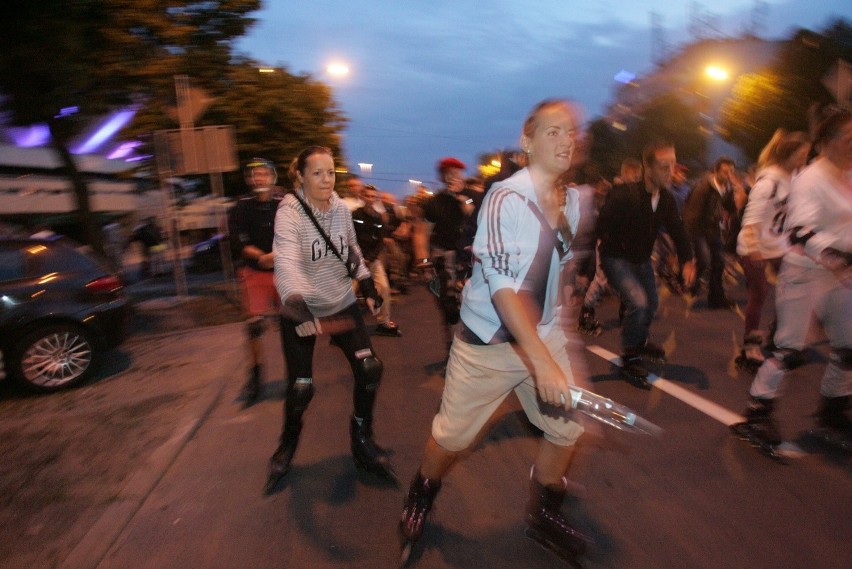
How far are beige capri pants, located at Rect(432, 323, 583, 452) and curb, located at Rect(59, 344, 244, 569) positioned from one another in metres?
1.92

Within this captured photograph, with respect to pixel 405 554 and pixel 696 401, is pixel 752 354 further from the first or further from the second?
pixel 405 554

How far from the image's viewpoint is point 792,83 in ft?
92.0

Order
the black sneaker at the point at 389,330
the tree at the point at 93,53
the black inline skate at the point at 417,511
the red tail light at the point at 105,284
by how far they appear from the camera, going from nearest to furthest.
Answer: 1. the black inline skate at the point at 417,511
2. the red tail light at the point at 105,284
3. the black sneaker at the point at 389,330
4. the tree at the point at 93,53

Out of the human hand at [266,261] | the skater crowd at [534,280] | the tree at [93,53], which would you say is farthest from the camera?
the tree at [93,53]

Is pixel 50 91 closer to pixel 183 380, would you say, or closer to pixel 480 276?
pixel 183 380

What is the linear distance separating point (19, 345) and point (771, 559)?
6.34m

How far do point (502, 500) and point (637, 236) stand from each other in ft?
8.88

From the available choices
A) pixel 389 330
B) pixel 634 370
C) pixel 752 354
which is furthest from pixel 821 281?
pixel 389 330

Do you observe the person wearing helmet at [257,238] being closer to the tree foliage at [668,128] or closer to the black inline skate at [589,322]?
the black inline skate at [589,322]

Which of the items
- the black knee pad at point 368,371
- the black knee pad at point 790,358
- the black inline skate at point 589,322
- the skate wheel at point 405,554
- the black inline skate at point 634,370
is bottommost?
the black inline skate at point 589,322

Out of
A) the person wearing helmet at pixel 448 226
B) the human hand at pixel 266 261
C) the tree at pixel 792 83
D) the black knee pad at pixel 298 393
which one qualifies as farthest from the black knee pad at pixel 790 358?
the tree at pixel 792 83

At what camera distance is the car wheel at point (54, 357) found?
6.32m

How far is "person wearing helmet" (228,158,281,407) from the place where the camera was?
5203mm

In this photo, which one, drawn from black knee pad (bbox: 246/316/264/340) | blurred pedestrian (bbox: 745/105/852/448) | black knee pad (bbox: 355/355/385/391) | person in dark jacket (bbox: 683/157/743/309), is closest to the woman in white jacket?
blurred pedestrian (bbox: 745/105/852/448)
